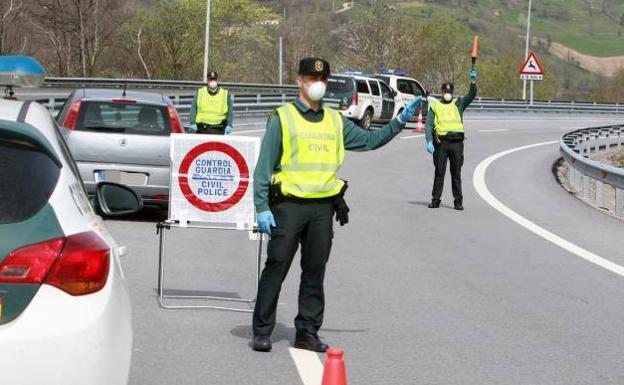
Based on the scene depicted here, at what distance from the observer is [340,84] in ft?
133

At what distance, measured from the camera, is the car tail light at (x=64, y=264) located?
13.4 ft

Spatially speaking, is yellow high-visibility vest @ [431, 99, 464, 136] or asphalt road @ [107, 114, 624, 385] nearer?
asphalt road @ [107, 114, 624, 385]

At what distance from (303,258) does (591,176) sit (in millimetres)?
13017

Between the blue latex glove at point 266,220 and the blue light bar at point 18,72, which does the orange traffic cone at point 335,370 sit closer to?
the blue light bar at point 18,72

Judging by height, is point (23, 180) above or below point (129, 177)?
above

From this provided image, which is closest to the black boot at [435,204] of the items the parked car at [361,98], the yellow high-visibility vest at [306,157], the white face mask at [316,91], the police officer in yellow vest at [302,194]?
the police officer in yellow vest at [302,194]

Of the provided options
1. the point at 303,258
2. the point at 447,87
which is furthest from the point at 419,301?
the point at 447,87

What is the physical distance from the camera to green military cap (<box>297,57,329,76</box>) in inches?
313

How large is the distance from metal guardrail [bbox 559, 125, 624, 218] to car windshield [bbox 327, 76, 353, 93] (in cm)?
769

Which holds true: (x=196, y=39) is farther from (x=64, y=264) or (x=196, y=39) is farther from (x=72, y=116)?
(x=64, y=264)

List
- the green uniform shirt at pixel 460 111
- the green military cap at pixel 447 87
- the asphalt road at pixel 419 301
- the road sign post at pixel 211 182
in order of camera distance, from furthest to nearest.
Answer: the green military cap at pixel 447 87
the green uniform shirt at pixel 460 111
the road sign post at pixel 211 182
the asphalt road at pixel 419 301

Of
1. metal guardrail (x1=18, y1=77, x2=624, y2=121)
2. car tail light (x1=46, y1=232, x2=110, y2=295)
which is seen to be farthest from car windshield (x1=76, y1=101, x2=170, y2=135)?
metal guardrail (x1=18, y1=77, x2=624, y2=121)

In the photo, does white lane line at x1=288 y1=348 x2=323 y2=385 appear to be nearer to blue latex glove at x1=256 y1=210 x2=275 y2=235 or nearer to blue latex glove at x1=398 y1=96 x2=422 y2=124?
blue latex glove at x1=256 y1=210 x2=275 y2=235

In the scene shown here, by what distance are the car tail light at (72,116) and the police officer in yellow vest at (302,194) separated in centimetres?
743
